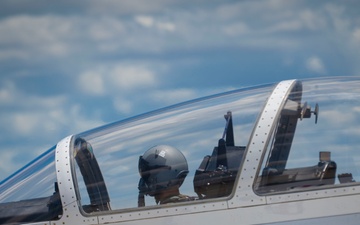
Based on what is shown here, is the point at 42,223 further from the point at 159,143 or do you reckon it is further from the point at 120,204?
the point at 159,143

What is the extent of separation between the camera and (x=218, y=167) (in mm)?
7184

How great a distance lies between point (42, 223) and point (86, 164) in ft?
2.25

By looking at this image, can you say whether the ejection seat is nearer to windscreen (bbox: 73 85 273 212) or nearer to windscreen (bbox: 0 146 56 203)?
windscreen (bbox: 73 85 273 212)

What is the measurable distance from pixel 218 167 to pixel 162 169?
1.74ft

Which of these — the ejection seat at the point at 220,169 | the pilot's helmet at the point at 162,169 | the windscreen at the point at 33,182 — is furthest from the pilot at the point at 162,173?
the windscreen at the point at 33,182

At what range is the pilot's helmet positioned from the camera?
7184 mm

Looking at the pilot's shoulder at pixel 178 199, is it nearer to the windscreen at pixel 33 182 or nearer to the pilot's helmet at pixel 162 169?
the pilot's helmet at pixel 162 169

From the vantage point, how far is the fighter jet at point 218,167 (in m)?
6.75

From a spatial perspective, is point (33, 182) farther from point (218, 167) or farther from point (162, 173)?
point (218, 167)

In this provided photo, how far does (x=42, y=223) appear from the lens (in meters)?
7.19

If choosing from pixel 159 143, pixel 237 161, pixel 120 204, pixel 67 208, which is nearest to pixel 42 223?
pixel 67 208

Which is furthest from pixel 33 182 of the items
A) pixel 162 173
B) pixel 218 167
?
pixel 218 167

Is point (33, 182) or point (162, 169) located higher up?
point (33, 182)

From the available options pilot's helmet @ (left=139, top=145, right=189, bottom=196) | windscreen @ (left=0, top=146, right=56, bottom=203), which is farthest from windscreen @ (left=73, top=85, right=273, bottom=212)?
windscreen @ (left=0, top=146, right=56, bottom=203)
